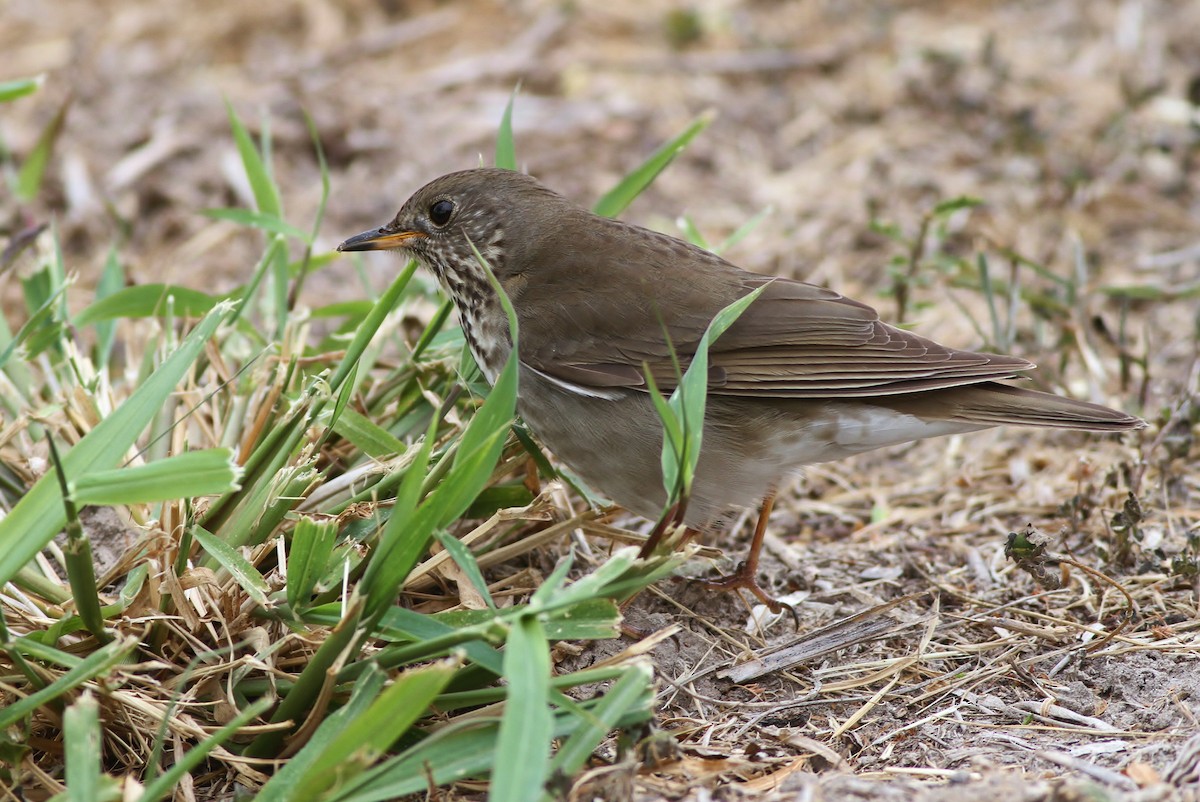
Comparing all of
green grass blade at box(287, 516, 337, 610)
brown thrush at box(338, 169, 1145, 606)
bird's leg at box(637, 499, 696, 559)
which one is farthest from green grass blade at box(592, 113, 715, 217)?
green grass blade at box(287, 516, 337, 610)

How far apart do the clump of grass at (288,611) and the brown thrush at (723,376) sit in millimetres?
299

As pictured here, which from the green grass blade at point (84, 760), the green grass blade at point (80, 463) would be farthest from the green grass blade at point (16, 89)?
the green grass blade at point (84, 760)

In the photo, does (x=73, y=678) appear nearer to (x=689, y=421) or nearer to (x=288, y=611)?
(x=288, y=611)

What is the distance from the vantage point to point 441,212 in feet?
15.8

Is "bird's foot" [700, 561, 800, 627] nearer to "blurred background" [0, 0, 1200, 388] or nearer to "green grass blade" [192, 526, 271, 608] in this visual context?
"green grass blade" [192, 526, 271, 608]

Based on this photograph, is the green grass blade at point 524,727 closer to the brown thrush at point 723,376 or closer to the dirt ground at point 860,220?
the dirt ground at point 860,220

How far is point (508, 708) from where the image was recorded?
255 centimetres

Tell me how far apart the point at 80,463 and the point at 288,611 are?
2.02 feet

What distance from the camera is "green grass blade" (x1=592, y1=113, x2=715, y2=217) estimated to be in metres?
4.79

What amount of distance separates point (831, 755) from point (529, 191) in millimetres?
2386

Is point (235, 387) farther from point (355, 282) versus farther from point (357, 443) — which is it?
point (355, 282)

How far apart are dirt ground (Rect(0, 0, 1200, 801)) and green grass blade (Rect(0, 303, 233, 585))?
1.39m

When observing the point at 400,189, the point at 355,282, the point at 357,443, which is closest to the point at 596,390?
the point at 357,443

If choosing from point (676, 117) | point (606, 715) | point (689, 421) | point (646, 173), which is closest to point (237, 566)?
point (606, 715)
